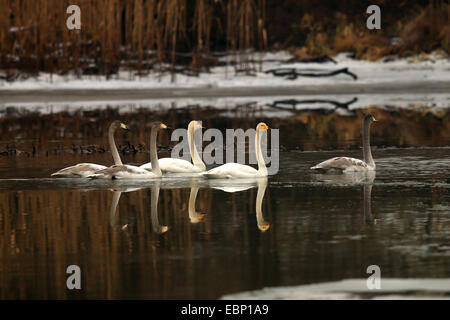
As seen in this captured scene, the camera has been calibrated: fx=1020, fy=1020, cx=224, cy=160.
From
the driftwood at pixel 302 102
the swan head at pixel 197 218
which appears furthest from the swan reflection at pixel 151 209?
the driftwood at pixel 302 102

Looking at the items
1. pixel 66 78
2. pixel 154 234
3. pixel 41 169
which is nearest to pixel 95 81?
pixel 66 78

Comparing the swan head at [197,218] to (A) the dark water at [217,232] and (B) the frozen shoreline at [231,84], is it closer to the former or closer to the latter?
(A) the dark water at [217,232]

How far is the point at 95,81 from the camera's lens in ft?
93.9

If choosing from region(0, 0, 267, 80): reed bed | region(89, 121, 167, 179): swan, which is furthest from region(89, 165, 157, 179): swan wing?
region(0, 0, 267, 80): reed bed

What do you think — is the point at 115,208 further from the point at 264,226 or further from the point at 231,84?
the point at 231,84

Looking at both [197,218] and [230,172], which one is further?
[230,172]

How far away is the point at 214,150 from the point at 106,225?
265 inches

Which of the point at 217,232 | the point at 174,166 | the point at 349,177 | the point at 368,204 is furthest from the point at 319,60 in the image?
the point at 217,232

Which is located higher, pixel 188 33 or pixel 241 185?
pixel 188 33

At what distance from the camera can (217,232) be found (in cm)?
828

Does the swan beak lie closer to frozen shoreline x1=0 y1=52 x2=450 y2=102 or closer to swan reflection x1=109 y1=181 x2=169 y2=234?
swan reflection x1=109 y1=181 x2=169 y2=234

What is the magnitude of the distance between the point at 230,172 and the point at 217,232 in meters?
3.19

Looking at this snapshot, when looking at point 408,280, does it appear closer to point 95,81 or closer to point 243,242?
point 243,242

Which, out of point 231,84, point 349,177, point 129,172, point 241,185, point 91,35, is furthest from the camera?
point 91,35
